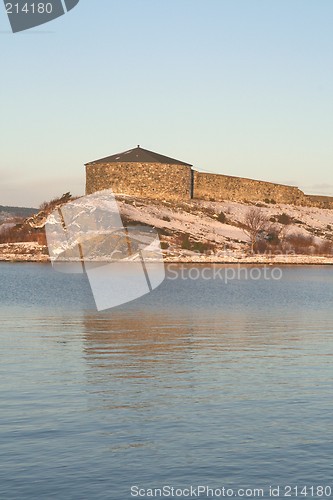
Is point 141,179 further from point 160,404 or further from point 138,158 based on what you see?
point 160,404

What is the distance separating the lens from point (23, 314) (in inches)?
971

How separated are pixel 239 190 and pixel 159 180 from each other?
10331 mm

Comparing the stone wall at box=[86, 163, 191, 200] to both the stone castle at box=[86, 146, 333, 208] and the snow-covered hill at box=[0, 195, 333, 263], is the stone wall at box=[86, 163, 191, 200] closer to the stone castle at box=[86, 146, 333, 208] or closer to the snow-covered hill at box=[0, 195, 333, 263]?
the stone castle at box=[86, 146, 333, 208]

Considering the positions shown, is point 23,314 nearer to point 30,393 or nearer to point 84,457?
point 30,393

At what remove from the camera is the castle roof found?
74375mm

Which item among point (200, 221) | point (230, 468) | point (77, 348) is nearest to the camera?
point (230, 468)

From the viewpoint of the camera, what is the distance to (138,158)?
74562 mm

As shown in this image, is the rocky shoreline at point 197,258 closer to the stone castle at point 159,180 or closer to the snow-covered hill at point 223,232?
the snow-covered hill at point 223,232

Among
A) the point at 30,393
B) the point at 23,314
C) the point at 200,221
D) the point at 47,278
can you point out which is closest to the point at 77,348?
the point at 30,393

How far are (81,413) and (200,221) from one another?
58.4m

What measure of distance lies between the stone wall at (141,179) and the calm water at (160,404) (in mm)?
49901

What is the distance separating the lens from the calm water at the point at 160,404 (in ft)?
29.8

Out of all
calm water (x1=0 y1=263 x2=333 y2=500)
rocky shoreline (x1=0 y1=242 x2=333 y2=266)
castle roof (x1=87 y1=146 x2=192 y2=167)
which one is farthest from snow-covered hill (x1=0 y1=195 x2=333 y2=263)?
calm water (x1=0 y1=263 x2=333 y2=500)

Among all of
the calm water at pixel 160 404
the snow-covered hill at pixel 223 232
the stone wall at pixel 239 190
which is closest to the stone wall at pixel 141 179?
the snow-covered hill at pixel 223 232
